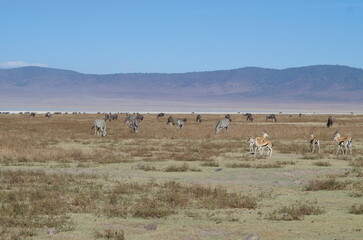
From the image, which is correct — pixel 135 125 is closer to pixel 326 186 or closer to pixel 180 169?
pixel 180 169

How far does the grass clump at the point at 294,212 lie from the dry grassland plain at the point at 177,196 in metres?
0.02

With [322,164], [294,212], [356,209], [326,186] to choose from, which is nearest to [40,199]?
[294,212]

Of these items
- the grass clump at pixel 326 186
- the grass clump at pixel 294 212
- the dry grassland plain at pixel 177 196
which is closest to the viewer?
the dry grassland plain at pixel 177 196

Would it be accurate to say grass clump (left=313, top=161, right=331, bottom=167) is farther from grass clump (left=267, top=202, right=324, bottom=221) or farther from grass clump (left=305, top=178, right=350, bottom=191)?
grass clump (left=267, top=202, right=324, bottom=221)

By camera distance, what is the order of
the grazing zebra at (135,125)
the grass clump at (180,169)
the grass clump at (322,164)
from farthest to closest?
1. the grazing zebra at (135,125)
2. the grass clump at (322,164)
3. the grass clump at (180,169)

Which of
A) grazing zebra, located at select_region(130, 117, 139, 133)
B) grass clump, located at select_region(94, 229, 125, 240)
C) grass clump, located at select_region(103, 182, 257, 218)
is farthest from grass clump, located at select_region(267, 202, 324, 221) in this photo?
grazing zebra, located at select_region(130, 117, 139, 133)

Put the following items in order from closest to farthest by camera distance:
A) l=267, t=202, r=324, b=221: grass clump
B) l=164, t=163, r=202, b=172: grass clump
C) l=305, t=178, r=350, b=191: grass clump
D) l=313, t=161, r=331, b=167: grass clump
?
1. l=267, t=202, r=324, b=221: grass clump
2. l=305, t=178, r=350, b=191: grass clump
3. l=164, t=163, r=202, b=172: grass clump
4. l=313, t=161, r=331, b=167: grass clump

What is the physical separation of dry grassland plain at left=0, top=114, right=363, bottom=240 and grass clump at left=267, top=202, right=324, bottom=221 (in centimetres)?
→ 2

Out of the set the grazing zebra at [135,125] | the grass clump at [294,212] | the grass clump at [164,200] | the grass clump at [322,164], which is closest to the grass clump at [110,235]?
the grass clump at [164,200]

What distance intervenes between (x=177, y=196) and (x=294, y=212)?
2.86 meters

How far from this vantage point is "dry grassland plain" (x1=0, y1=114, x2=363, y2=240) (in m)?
11.0

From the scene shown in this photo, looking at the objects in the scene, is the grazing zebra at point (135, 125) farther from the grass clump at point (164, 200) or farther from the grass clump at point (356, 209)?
the grass clump at point (356, 209)

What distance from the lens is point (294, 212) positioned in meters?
12.4

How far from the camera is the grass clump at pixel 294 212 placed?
1198 centimetres
